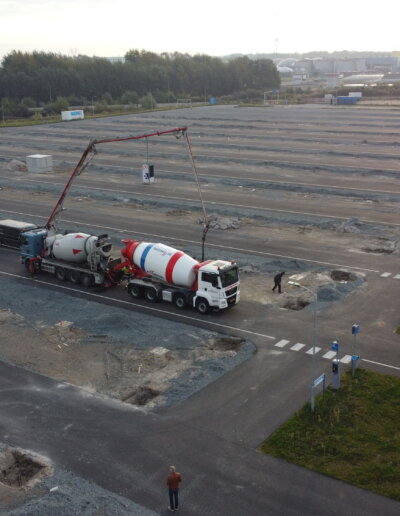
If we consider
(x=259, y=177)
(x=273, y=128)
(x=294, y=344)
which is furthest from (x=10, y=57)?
(x=294, y=344)

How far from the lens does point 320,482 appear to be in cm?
1938

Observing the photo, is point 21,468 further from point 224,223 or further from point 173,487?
point 224,223

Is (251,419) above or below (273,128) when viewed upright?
below

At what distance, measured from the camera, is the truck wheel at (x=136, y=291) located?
35.3 metres

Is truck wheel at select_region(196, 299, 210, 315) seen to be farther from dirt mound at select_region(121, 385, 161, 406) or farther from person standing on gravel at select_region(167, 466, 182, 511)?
person standing on gravel at select_region(167, 466, 182, 511)

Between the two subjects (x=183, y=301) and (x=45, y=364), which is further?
(x=183, y=301)

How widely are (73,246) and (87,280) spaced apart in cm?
258

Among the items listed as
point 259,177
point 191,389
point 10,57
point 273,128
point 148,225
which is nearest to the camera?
point 191,389

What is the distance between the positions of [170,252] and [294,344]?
9.49 metres

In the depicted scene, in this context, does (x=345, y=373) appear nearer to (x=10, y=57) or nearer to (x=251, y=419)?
(x=251, y=419)

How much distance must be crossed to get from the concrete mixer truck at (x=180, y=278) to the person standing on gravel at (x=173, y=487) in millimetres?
15412

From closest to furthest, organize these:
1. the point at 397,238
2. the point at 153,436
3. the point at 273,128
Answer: the point at 153,436 < the point at 397,238 < the point at 273,128

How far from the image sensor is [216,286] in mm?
32375

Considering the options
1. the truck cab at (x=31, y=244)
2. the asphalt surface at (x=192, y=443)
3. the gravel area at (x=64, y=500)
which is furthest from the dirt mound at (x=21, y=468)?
the truck cab at (x=31, y=244)
